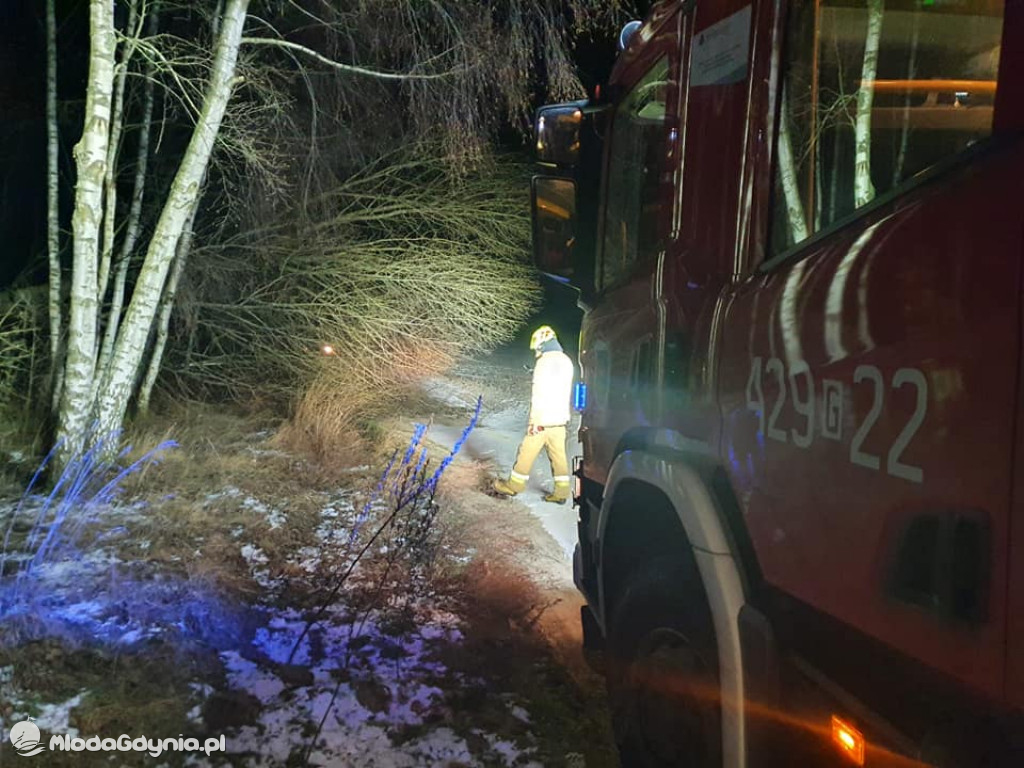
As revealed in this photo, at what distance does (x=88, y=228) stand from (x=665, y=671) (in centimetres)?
591

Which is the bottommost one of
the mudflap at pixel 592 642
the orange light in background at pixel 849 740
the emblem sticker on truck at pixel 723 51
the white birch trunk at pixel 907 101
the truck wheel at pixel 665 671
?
the mudflap at pixel 592 642

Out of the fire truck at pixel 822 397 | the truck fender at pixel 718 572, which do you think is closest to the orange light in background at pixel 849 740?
the fire truck at pixel 822 397

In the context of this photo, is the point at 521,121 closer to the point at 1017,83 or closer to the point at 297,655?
the point at 297,655

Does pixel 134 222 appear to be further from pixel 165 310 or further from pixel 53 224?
pixel 165 310

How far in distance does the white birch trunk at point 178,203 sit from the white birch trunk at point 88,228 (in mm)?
282

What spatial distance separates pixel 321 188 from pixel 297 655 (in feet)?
24.7

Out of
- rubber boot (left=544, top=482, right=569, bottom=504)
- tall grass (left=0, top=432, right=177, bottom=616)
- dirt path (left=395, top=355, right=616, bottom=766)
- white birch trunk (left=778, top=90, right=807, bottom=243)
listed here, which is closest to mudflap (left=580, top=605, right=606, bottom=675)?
dirt path (left=395, top=355, right=616, bottom=766)

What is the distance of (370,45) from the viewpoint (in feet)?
25.0

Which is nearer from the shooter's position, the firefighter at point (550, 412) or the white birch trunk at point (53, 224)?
the firefighter at point (550, 412)

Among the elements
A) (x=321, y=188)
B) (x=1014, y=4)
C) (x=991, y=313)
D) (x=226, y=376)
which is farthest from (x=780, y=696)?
(x=226, y=376)

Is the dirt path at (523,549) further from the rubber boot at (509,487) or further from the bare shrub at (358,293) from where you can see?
the bare shrub at (358,293)

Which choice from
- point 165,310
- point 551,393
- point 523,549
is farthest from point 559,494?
point 165,310

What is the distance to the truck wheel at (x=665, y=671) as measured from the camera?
1933 mm

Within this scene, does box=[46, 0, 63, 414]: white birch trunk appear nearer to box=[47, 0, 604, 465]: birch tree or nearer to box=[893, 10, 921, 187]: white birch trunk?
box=[47, 0, 604, 465]: birch tree
